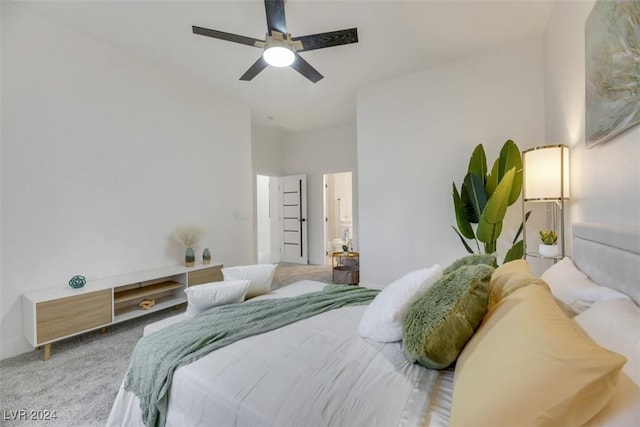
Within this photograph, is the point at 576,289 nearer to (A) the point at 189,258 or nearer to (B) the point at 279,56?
(B) the point at 279,56

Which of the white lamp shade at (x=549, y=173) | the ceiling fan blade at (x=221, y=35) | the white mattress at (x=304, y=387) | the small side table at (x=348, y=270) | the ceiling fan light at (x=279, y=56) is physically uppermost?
the ceiling fan blade at (x=221, y=35)

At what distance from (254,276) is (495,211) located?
2.12m

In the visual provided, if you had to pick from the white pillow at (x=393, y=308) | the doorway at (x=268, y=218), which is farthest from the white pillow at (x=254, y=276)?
the doorway at (x=268, y=218)

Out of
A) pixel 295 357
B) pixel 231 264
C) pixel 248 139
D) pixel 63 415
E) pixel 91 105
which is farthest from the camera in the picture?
pixel 248 139

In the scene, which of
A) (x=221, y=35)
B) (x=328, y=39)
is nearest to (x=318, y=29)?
(x=328, y=39)

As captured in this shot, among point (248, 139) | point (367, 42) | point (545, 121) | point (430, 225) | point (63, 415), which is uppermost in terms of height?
point (367, 42)

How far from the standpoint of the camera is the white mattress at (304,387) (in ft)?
2.85

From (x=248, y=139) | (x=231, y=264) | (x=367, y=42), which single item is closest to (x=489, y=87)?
(x=367, y=42)

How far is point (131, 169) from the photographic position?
122 inches

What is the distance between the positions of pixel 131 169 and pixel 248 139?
1869 mm

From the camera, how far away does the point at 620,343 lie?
2.43ft

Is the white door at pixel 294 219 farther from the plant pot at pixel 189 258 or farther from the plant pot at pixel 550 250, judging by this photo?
the plant pot at pixel 550 250

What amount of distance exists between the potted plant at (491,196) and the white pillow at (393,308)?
55.4 inches

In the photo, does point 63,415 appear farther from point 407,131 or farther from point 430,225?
point 407,131
